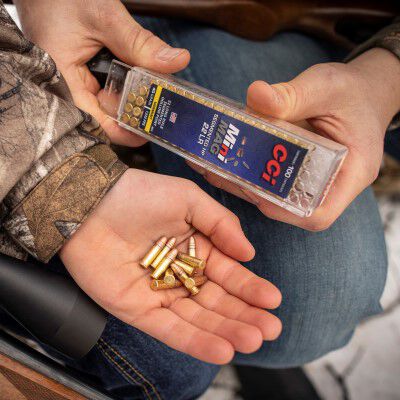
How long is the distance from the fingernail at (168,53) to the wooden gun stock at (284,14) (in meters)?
0.20

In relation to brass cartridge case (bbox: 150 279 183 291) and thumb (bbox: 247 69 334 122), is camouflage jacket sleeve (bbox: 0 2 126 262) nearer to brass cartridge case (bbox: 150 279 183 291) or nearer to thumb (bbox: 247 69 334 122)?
brass cartridge case (bbox: 150 279 183 291)

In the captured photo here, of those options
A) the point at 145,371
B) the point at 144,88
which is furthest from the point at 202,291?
the point at 144,88

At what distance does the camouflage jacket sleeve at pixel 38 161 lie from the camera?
0.77 m

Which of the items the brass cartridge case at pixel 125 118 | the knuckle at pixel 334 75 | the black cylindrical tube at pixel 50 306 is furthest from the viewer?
the brass cartridge case at pixel 125 118

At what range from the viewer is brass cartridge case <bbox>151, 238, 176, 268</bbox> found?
0.90m

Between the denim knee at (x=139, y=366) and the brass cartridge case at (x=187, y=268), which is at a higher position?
the brass cartridge case at (x=187, y=268)

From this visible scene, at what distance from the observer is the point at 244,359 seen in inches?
45.2

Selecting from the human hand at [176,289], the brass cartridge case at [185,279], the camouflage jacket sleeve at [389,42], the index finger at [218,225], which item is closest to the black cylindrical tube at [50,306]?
the human hand at [176,289]

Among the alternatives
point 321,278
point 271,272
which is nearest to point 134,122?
point 271,272

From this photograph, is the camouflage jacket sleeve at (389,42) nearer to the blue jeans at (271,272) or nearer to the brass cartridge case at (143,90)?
the blue jeans at (271,272)

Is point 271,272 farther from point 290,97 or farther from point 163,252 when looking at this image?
point 290,97

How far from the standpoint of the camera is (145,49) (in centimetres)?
98

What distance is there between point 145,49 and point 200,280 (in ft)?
1.72

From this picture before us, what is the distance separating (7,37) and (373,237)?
968mm
